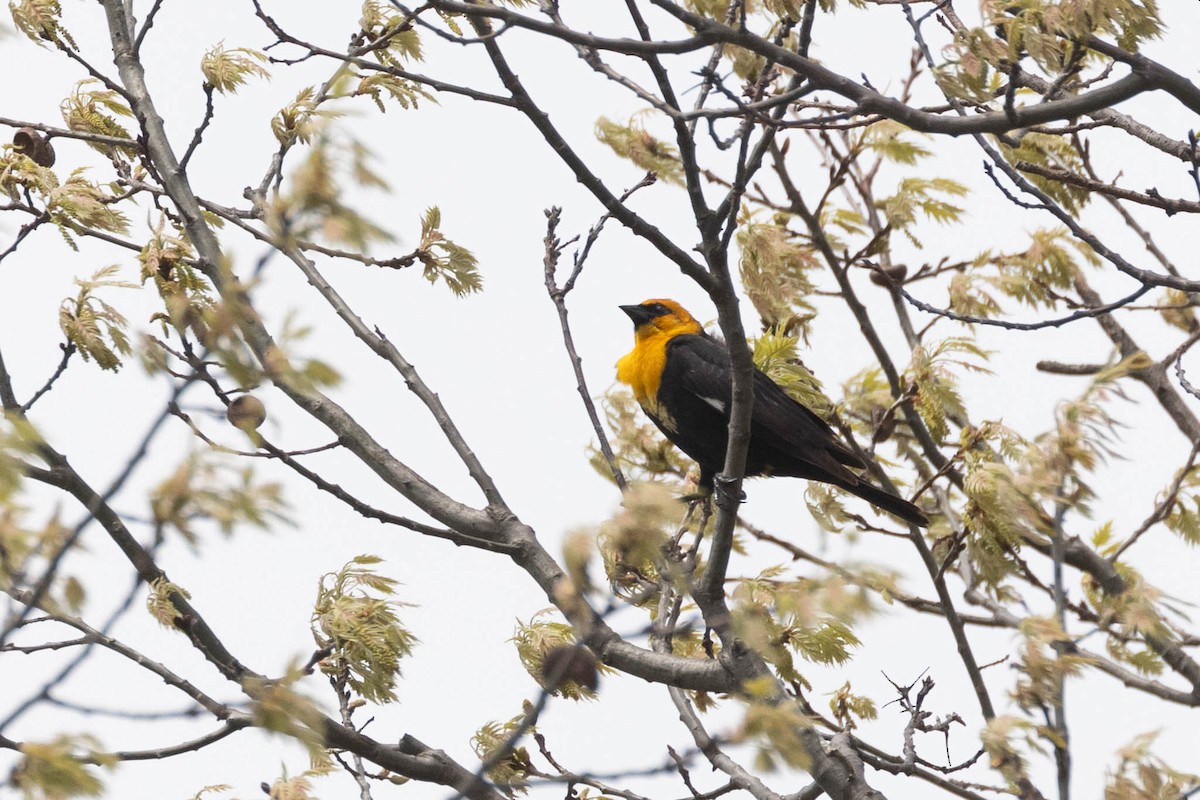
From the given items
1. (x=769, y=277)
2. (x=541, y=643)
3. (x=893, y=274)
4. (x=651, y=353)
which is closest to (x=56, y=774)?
(x=541, y=643)

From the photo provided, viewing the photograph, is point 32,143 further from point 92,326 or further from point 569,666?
point 569,666

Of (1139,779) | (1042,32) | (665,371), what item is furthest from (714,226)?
(665,371)

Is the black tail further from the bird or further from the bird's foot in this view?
the bird's foot

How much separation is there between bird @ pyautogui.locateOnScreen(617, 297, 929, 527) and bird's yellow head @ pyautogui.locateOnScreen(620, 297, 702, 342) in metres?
0.33

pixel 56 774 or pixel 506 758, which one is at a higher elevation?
pixel 506 758

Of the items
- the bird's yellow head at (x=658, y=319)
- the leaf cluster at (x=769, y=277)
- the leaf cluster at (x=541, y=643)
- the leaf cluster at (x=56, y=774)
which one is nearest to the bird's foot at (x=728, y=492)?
the leaf cluster at (x=541, y=643)

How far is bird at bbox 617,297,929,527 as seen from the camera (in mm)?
5188

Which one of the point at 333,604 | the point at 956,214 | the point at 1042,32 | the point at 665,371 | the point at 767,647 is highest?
the point at 956,214

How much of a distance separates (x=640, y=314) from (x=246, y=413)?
12.7ft

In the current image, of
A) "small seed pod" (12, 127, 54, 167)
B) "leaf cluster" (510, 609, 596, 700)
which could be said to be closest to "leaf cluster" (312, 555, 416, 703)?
"leaf cluster" (510, 609, 596, 700)

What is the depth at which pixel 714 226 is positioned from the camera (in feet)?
9.73

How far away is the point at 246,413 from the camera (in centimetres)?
259

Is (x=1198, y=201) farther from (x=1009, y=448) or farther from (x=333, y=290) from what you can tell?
(x=333, y=290)

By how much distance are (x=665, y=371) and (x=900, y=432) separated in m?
1.16
